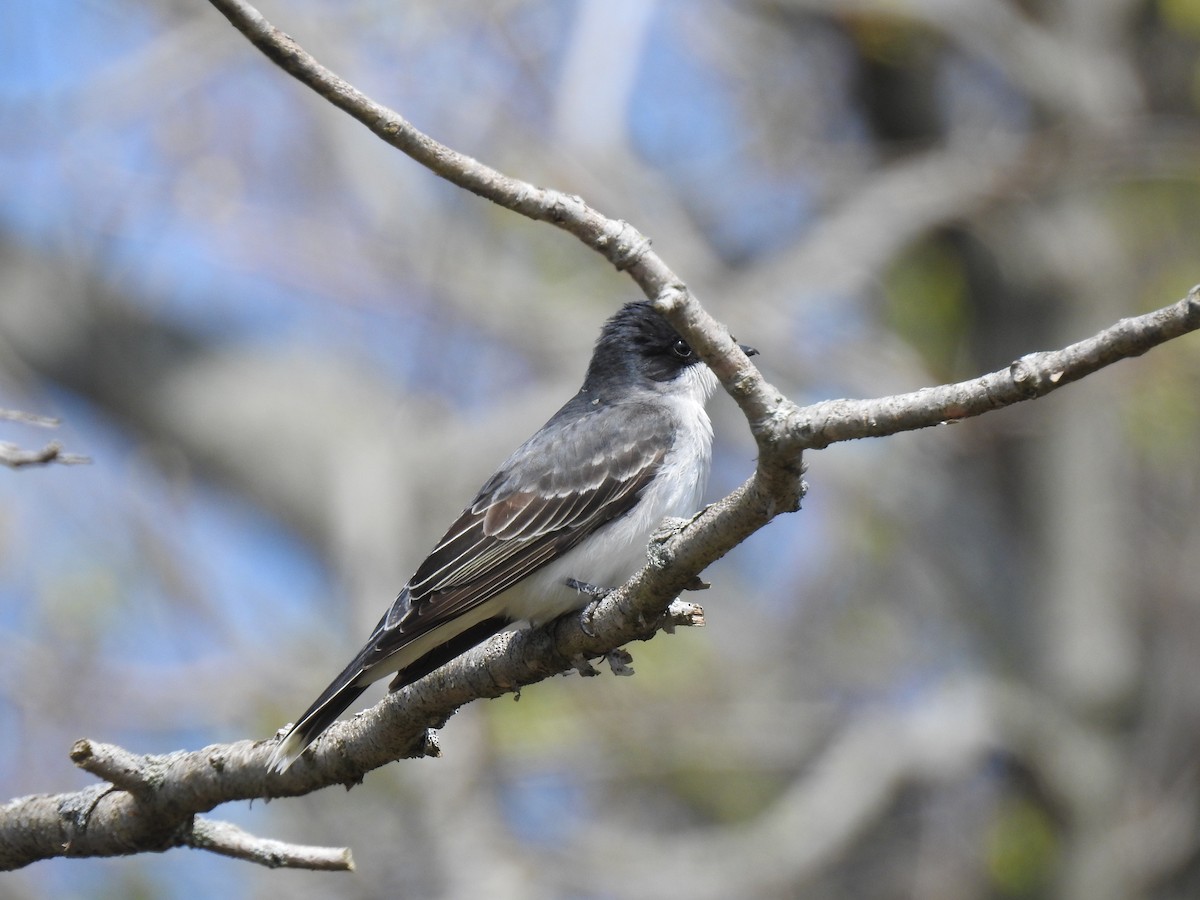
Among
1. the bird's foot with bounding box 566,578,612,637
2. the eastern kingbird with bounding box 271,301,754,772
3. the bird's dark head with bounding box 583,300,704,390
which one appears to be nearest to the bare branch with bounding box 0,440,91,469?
the eastern kingbird with bounding box 271,301,754,772

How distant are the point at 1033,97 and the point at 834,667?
5.33 meters

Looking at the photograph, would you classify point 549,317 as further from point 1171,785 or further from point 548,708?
point 1171,785

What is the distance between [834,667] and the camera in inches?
520

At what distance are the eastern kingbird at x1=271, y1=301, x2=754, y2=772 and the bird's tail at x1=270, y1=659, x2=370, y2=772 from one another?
0.01m

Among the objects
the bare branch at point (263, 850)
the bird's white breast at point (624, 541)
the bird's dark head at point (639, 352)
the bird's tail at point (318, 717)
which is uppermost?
the bird's dark head at point (639, 352)

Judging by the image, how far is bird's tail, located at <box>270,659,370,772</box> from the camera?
12.8 feet

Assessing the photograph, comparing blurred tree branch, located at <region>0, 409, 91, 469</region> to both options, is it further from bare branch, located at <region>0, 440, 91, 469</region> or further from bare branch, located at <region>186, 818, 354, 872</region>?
bare branch, located at <region>186, 818, 354, 872</region>

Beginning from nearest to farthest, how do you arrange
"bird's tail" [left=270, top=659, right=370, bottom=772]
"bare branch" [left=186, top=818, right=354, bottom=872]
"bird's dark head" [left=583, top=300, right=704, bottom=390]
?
"bare branch" [left=186, top=818, right=354, bottom=872] → "bird's tail" [left=270, top=659, right=370, bottom=772] → "bird's dark head" [left=583, top=300, right=704, bottom=390]

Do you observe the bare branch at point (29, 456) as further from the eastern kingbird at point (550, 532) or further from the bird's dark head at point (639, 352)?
the bird's dark head at point (639, 352)

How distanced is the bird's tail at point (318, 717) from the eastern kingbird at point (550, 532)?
0.01 metres

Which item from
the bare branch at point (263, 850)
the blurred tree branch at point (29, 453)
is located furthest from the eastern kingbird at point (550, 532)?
the blurred tree branch at point (29, 453)

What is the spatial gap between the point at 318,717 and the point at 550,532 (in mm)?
1324

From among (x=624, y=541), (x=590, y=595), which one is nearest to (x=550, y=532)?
(x=624, y=541)

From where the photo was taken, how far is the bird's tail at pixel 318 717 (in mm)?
3893
